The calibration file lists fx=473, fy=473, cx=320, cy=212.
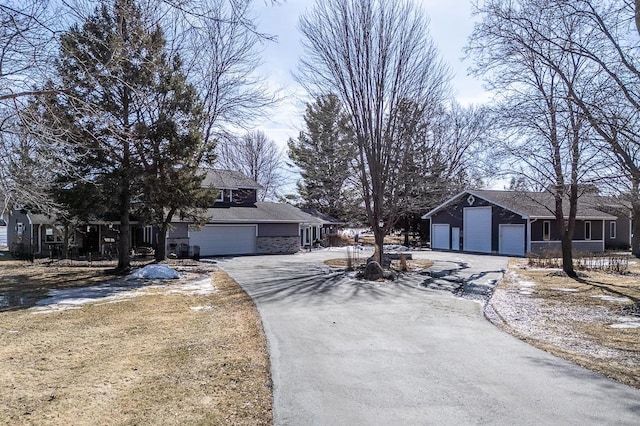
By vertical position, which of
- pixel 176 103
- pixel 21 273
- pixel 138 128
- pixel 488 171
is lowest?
pixel 21 273

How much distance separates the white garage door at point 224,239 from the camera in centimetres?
2874

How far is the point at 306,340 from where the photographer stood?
7547 mm

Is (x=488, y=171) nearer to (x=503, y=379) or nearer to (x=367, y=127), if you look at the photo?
(x=367, y=127)

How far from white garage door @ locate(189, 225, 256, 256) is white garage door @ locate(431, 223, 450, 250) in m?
15.7

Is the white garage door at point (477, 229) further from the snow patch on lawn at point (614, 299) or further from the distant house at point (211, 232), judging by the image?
the snow patch on lawn at point (614, 299)

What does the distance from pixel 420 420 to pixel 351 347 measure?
284 centimetres

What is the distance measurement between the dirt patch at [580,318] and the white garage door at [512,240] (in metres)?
13.7

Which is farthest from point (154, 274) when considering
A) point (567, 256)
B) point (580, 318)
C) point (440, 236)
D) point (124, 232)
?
point (440, 236)

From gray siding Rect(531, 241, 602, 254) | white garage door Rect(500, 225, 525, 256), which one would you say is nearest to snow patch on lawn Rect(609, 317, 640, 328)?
gray siding Rect(531, 241, 602, 254)

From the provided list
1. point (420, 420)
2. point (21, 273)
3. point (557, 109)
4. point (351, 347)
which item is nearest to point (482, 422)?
point (420, 420)

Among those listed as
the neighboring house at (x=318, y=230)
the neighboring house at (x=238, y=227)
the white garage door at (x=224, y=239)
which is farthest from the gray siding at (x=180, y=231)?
the neighboring house at (x=318, y=230)

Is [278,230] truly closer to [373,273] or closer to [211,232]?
[211,232]

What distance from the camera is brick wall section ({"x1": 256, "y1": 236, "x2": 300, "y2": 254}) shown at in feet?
102

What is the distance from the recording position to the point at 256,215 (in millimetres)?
31656
